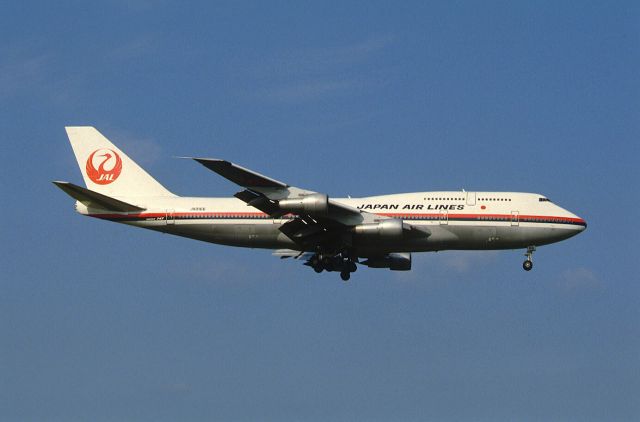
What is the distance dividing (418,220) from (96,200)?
1813 cm

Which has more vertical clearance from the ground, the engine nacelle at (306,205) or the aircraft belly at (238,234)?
the engine nacelle at (306,205)

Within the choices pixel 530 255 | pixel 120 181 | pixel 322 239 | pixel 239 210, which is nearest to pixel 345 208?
pixel 322 239

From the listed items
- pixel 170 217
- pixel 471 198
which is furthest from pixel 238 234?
pixel 471 198

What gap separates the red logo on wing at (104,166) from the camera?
206 ft

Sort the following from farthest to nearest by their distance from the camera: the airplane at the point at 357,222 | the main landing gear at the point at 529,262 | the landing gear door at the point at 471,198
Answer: the main landing gear at the point at 529,262 → the landing gear door at the point at 471,198 → the airplane at the point at 357,222

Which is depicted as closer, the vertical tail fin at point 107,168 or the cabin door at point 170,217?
the cabin door at point 170,217

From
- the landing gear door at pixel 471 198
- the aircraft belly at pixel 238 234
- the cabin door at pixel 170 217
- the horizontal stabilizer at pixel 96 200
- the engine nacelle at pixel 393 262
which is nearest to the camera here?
the horizontal stabilizer at pixel 96 200

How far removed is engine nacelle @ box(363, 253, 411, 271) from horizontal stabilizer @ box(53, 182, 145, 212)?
13.9 metres

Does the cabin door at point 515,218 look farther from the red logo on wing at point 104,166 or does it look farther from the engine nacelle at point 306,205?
the red logo on wing at point 104,166

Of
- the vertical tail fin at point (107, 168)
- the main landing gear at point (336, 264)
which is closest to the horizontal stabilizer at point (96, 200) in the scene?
the vertical tail fin at point (107, 168)

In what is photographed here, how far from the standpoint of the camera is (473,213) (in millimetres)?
57094

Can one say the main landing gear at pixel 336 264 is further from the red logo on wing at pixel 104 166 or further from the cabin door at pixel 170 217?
the red logo on wing at pixel 104 166

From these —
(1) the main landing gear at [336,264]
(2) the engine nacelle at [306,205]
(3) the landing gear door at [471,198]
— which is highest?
(3) the landing gear door at [471,198]

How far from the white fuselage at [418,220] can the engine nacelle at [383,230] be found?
734 mm
